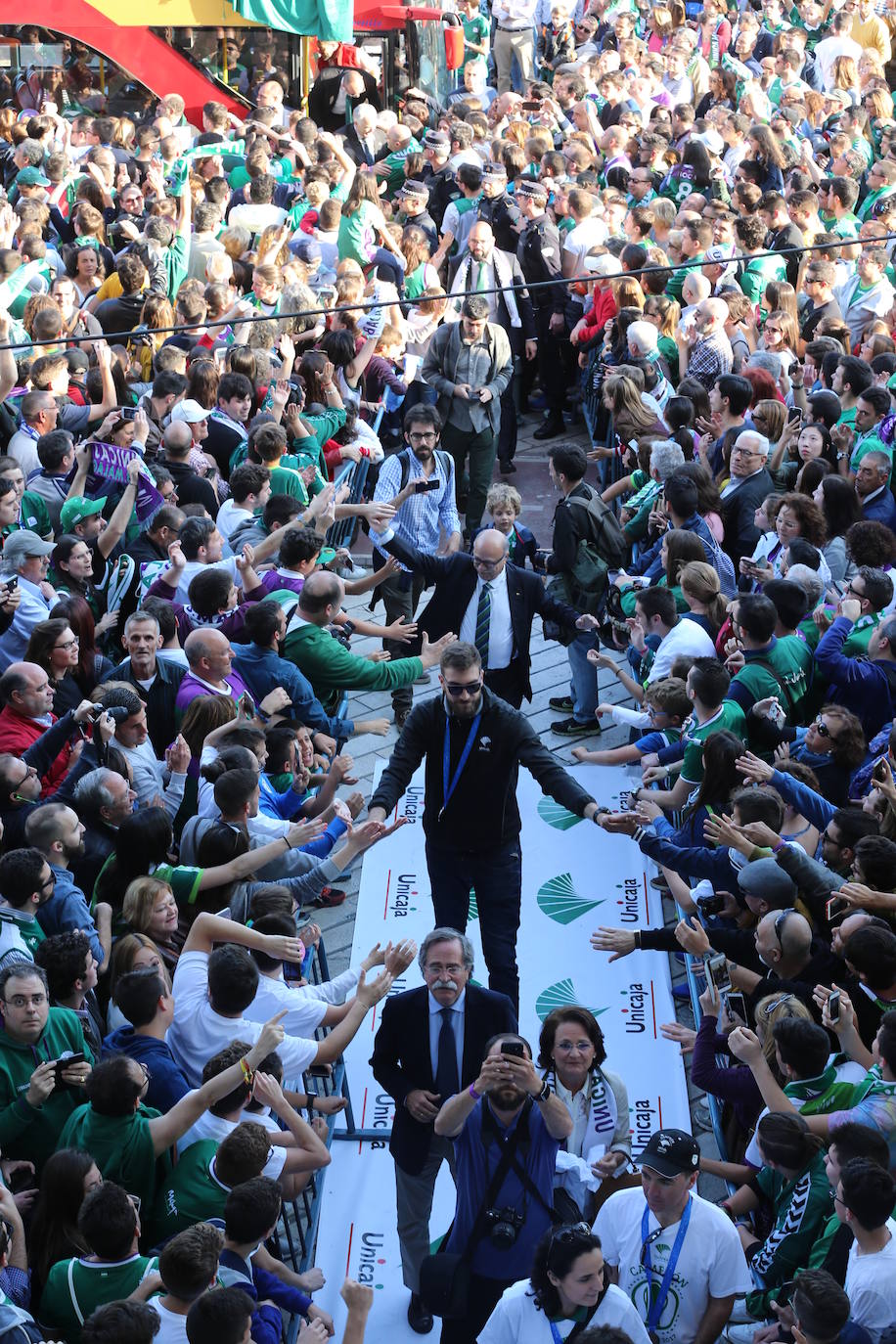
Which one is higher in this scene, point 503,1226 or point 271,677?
point 271,677

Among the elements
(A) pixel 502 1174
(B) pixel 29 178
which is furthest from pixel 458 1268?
(B) pixel 29 178

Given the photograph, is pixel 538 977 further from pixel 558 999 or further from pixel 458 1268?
pixel 458 1268

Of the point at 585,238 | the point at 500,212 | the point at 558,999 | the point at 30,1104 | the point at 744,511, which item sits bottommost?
the point at 30,1104

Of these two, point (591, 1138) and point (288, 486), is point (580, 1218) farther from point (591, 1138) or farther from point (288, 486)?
point (288, 486)

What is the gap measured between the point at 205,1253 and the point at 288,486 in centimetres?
531

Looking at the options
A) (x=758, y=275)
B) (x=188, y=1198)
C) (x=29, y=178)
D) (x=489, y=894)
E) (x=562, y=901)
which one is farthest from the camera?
(x=29, y=178)

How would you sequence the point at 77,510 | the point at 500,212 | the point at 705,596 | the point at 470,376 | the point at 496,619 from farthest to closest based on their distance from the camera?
1. the point at 500,212
2. the point at 470,376
3. the point at 77,510
4. the point at 496,619
5. the point at 705,596

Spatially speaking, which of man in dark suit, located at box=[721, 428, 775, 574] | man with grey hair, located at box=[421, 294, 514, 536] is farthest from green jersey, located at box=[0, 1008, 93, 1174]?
man with grey hair, located at box=[421, 294, 514, 536]

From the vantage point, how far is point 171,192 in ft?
42.7

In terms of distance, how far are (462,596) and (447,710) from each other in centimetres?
141

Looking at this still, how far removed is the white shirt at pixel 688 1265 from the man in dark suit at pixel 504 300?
23.2 ft

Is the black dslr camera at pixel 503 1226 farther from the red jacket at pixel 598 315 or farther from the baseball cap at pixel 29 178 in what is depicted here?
the baseball cap at pixel 29 178

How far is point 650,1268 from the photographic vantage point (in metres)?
4.70

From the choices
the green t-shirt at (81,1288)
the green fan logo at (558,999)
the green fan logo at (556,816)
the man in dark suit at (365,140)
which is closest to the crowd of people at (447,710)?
the green t-shirt at (81,1288)
